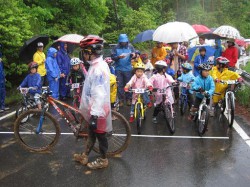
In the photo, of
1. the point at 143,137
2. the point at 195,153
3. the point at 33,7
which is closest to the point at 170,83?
the point at 143,137

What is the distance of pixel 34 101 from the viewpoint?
851cm

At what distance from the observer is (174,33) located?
392 inches

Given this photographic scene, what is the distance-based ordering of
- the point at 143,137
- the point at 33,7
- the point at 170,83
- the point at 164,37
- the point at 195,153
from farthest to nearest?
the point at 33,7
the point at 164,37
the point at 170,83
the point at 143,137
the point at 195,153

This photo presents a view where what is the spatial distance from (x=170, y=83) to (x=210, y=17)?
33.4 metres

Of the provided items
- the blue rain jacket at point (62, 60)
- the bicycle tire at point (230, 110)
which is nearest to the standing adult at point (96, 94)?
the bicycle tire at point (230, 110)

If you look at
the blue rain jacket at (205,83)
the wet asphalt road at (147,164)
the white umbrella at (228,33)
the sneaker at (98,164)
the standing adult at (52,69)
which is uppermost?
the white umbrella at (228,33)

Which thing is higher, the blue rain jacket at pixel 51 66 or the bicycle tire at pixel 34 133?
the blue rain jacket at pixel 51 66

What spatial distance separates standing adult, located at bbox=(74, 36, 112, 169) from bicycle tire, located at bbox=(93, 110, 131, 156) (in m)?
0.52

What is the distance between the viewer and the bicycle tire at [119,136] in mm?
5957

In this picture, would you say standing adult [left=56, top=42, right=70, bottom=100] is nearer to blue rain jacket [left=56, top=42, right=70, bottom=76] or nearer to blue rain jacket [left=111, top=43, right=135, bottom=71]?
blue rain jacket [left=56, top=42, right=70, bottom=76]

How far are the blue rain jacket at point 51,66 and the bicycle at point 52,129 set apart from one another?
12.0 feet

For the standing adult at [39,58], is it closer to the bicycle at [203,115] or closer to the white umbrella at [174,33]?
the white umbrella at [174,33]

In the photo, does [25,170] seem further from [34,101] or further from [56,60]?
[56,60]

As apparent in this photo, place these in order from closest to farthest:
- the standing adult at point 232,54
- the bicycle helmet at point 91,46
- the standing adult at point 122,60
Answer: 1. the bicycle helmet at point 91,46
2. the standing adult at point 122,60
3. the standing adult at point 232,54
